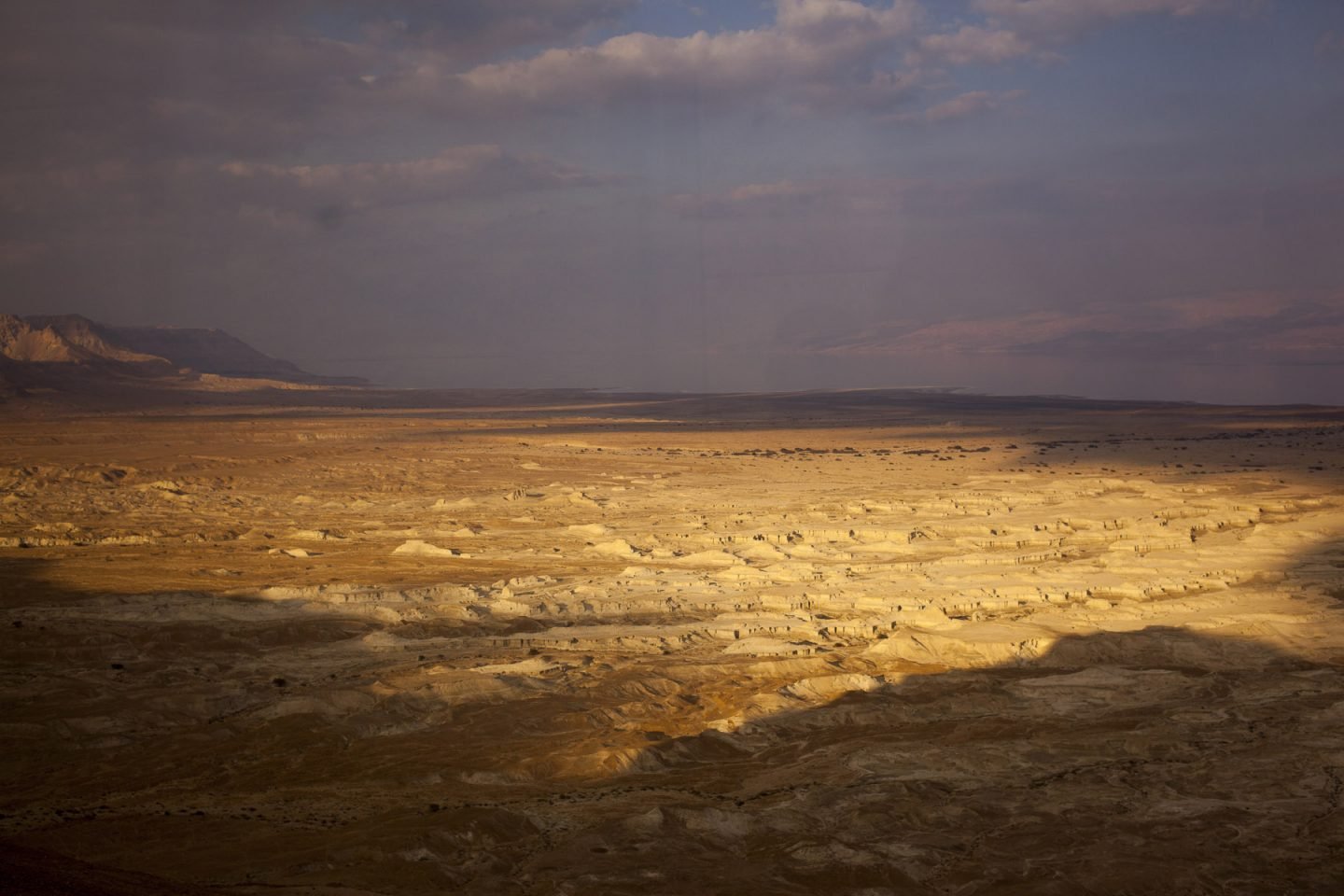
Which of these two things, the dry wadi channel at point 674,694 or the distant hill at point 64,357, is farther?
the distant hill at point 64,357

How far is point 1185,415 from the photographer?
291 feet

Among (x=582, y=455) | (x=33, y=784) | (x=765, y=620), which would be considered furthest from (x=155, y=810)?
(x=582, y=455)

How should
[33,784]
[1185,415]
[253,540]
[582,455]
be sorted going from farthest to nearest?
[1185,415]
[582,455]
[253,540]
[33,784]

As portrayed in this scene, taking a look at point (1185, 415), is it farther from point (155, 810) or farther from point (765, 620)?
point (155, 810)

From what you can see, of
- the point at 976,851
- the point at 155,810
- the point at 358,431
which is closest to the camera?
the point at 976,851

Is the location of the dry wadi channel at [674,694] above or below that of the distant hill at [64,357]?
below

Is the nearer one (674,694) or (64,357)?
(674,694)

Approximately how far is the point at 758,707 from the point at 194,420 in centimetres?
7229

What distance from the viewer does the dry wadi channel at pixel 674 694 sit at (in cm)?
925

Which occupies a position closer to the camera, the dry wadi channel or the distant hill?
the dry wadi channel

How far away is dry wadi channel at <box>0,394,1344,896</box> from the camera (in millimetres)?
9250

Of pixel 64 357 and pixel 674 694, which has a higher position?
pixel 64 357

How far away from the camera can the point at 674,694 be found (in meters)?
14.3

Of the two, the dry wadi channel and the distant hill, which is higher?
the distant hill
